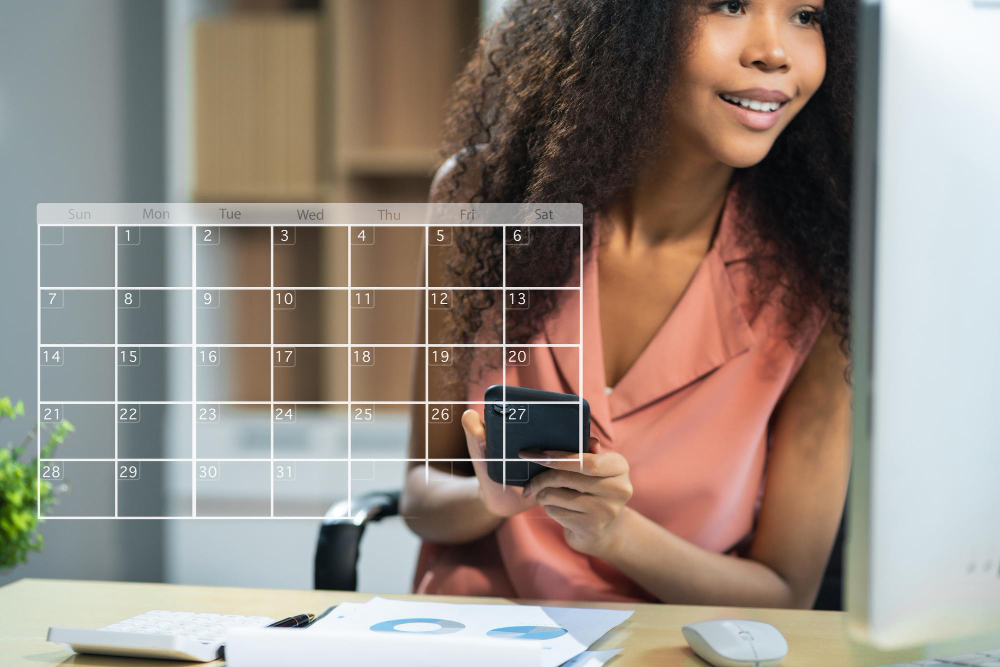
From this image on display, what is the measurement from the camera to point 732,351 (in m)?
0.81

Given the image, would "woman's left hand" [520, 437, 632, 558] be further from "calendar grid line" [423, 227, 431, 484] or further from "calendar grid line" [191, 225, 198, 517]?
"calendar grid line" [191, 225, 198, 517]

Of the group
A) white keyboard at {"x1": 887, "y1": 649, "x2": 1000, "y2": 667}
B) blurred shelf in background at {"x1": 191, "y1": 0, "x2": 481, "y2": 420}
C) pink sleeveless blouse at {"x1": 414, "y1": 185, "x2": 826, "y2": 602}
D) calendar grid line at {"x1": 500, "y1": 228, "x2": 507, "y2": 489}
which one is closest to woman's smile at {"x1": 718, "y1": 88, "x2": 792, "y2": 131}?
pink sleeveless blouse at {"x1": 414, "y1": 185, "x2": 826, "y2": 602}

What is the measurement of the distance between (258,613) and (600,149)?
1.67 ft

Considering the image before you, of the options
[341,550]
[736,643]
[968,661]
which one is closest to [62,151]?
[341,550]

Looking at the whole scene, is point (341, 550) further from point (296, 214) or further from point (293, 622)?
point (296, 214)

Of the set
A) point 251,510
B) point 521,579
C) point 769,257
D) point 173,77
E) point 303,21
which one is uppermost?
point 303,21

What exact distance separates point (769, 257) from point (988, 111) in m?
0.39

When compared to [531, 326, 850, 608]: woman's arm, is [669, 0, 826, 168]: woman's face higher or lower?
higher

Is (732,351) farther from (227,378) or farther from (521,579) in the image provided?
(227,378)

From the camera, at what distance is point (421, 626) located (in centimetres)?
64

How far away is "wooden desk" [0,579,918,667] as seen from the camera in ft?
1.97

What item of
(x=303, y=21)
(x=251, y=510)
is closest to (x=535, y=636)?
(x=251, y=510)

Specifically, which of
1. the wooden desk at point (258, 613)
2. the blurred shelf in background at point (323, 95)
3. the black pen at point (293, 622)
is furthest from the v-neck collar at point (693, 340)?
the blurred shelf in background at point (323, 95)

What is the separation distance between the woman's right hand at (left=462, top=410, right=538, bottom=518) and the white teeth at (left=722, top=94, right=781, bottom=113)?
358 mm
